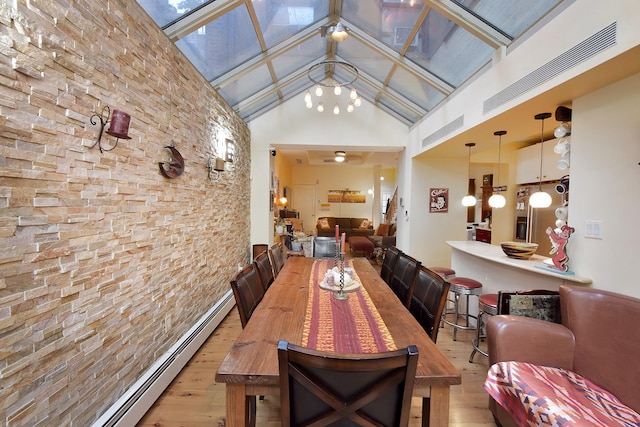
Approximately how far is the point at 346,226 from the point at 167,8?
8322 mm

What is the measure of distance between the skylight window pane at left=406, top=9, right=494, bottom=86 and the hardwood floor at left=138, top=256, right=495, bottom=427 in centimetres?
291

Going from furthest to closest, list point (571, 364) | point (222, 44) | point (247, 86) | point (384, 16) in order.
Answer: point (247, 86)
point (384, 16)
point (222, 44)
point (571, 364)

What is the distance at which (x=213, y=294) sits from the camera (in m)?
3.10

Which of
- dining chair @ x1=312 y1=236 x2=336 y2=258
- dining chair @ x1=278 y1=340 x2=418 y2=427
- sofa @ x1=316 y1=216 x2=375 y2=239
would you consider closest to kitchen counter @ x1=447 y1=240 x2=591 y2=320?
dining chair @ x1=312 y1=236 x2=336 y2=258

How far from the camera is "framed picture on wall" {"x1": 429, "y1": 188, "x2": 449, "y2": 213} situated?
4707 millimetres

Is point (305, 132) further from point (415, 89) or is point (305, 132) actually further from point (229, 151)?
point (415, 89)

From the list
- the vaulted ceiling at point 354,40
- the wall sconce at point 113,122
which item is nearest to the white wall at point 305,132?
the vaulted ceiling at point 354,40

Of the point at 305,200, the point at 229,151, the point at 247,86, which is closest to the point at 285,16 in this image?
the point at 247,86

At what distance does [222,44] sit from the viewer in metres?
2.78

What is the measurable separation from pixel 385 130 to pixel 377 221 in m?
5.38

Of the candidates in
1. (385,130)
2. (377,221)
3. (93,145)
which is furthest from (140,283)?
(377,221)

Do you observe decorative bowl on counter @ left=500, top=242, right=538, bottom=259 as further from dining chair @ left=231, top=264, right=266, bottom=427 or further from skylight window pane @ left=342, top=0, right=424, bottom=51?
skylight window pane @ left=342, top=0, right=424, bottom=51

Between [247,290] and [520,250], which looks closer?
[247,290]

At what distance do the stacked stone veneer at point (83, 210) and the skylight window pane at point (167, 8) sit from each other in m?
0.11
